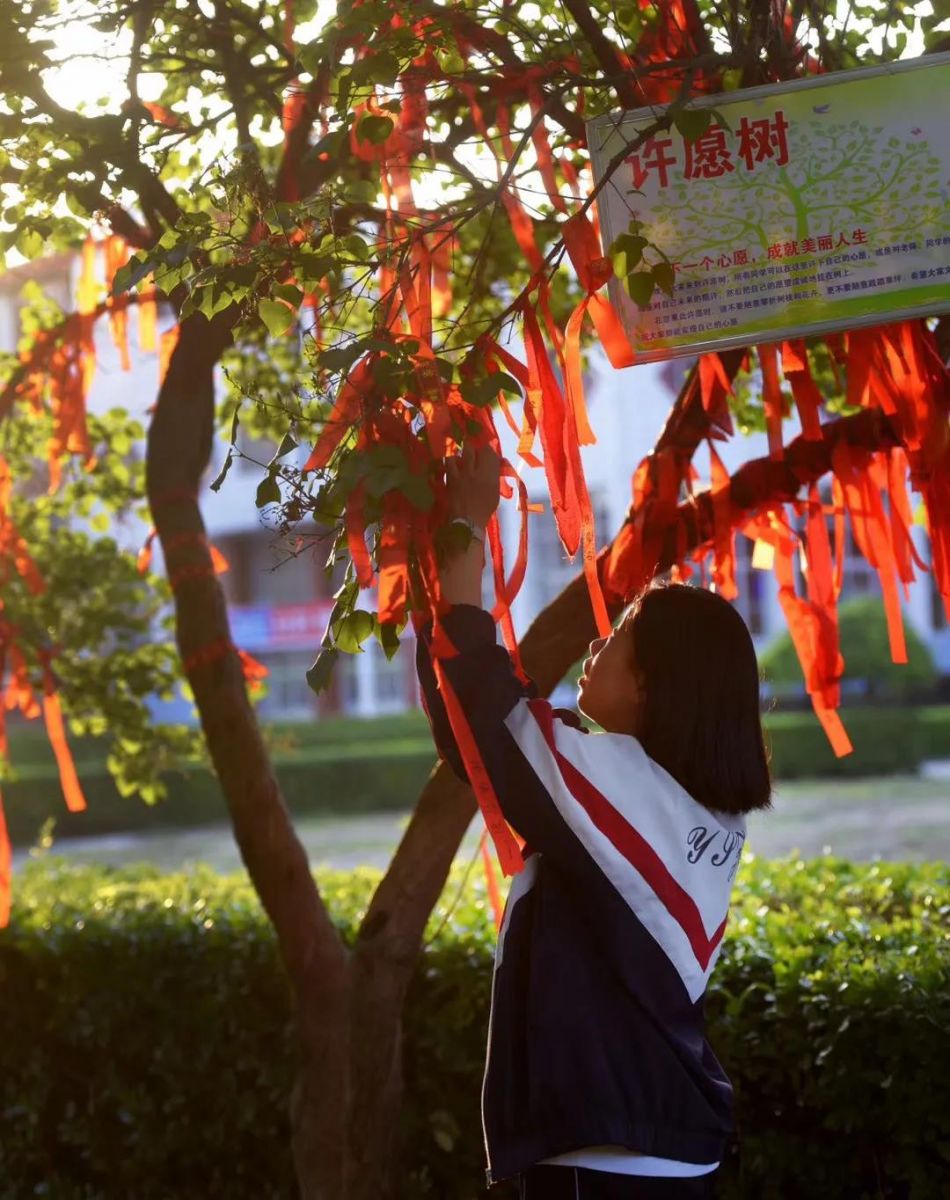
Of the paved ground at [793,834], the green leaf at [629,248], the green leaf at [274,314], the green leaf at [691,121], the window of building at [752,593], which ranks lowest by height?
the paved ground at [793,834]

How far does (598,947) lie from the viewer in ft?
6.82

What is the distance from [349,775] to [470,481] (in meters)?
18.6

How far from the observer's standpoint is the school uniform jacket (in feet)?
6.60

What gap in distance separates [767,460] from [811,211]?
83cm

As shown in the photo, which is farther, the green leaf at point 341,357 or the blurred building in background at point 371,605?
the blurred building in background at point 371,605

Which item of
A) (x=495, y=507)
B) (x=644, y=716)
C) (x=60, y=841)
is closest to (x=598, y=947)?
(x=644, y=716)

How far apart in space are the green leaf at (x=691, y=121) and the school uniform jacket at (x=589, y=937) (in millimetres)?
773

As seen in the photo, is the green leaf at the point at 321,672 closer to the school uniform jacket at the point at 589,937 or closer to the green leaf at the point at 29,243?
the school uniform jacket at the point at 589,937

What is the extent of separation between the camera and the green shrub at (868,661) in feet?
83.3

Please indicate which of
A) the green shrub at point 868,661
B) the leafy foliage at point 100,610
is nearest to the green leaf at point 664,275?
the leafy foliage at point 100,610

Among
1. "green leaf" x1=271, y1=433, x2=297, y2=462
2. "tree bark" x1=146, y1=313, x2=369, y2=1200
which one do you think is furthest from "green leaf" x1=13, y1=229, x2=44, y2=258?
"green leaf" x1=271, y1=433, x2=297, y2=462

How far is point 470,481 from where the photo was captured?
6.97ft

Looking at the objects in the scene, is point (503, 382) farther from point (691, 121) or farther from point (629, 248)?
point (691, 121)

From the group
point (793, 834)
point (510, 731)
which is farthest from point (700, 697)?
point (793, 834)
